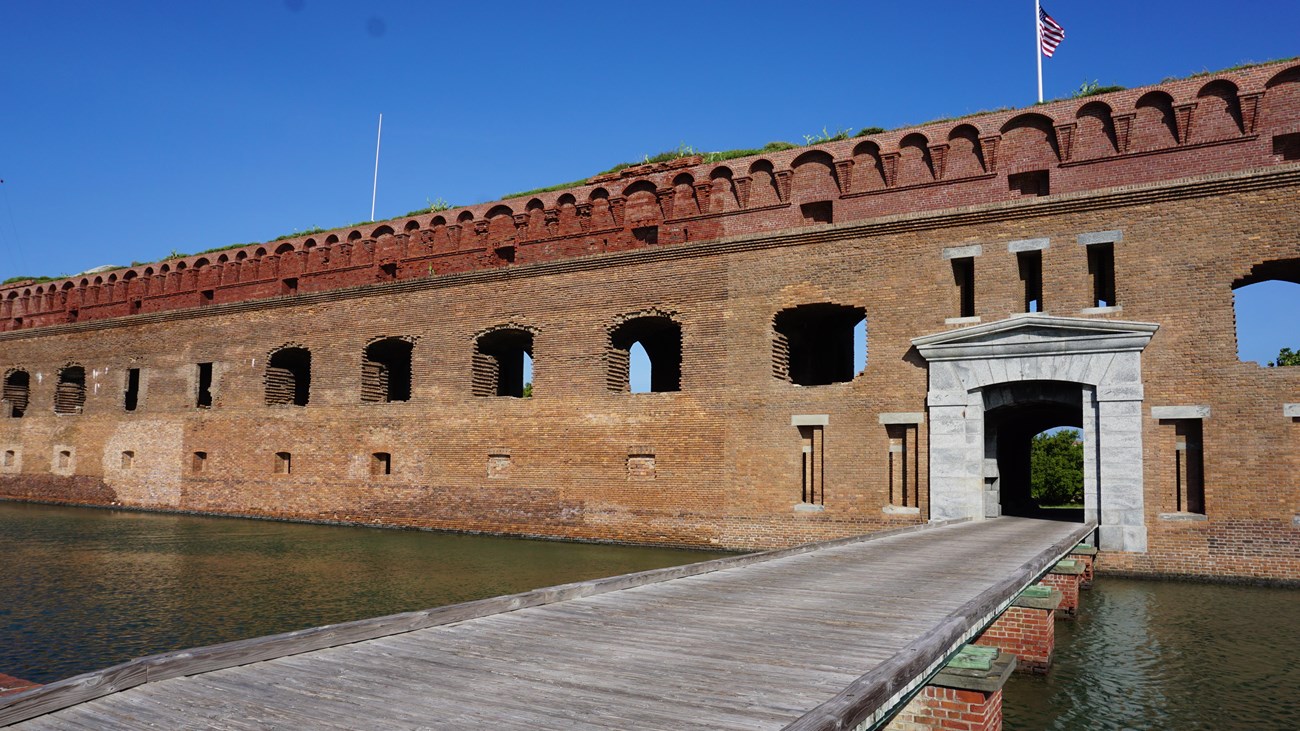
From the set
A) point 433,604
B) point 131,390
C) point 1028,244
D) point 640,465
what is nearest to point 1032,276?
point 1028,244

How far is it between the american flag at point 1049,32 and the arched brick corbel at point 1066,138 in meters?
2.78

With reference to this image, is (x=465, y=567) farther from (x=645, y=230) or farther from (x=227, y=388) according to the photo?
(x=227, y=388)

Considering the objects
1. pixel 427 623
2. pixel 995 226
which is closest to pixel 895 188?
pixel 995 226

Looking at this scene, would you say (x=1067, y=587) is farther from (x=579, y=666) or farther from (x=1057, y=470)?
(x=1057, y=470)

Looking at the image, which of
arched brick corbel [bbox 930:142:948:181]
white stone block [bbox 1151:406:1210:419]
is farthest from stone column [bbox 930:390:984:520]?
arched brick corbel [bbox 930:142:948:181]

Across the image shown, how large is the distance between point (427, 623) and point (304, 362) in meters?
21.0

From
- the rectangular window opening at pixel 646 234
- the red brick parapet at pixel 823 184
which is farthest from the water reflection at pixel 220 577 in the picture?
the red brick parapet at pixel 823 184

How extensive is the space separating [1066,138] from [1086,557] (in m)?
6.39

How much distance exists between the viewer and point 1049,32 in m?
15.3

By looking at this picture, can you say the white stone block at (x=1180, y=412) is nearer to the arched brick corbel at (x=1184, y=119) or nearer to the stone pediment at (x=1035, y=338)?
the stone pediment at (x=1035, y=338)

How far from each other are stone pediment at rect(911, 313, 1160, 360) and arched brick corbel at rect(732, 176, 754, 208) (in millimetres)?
4215

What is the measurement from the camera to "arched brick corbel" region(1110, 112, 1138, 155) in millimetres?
12828

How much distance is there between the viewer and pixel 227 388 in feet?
72.2

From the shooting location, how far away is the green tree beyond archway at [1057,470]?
1291 inches
